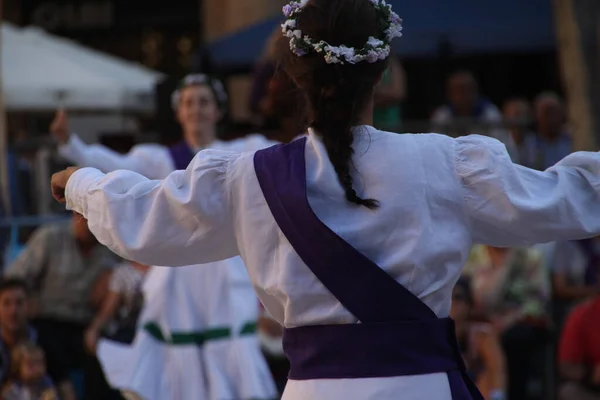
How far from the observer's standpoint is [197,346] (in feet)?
21.7

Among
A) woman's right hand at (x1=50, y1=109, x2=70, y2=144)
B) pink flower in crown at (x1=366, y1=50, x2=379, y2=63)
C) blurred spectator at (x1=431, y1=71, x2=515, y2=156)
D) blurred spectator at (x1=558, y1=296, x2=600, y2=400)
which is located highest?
Answer: pink flower in crown at (x1=366, y1=50, x2=379, y2=63)

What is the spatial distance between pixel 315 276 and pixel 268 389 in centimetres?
368

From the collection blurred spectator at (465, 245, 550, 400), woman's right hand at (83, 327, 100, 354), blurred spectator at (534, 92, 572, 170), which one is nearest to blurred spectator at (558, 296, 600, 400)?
blurred spectator at (465, 245, 550, 400)

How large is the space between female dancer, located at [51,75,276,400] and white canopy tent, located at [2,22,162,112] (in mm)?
5494

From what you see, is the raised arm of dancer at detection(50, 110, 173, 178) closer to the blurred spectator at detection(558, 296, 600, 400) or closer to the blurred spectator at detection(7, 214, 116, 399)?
the blurred spectator at detection(7, 214, 116, 399)

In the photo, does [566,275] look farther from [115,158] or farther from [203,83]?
[115,158]

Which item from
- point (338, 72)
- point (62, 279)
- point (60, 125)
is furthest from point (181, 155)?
point (338, 72)

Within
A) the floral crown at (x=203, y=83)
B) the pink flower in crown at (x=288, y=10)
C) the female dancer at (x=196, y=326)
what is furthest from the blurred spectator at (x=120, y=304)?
the pink flower in crown at (x=288, y=10)

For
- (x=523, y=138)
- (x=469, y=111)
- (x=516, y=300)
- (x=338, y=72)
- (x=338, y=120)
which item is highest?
(x=338, y=72)

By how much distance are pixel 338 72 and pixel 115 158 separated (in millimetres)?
3054

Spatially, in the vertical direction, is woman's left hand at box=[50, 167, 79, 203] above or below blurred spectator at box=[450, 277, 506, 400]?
above

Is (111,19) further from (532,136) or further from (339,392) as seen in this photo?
(339,392)

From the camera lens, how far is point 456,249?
10.8 feet

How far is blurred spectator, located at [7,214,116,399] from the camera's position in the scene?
880 centimetres
